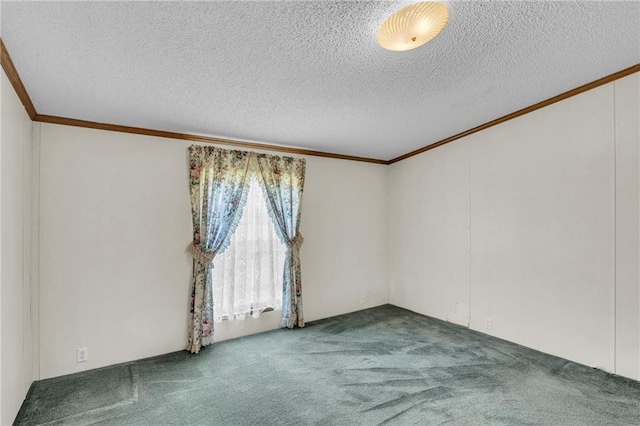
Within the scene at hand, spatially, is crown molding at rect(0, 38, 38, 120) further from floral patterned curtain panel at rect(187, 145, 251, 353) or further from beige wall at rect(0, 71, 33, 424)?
floral patterned curtain panel at rect(187, 145, 251, 353)

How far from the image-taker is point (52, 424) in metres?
2.03

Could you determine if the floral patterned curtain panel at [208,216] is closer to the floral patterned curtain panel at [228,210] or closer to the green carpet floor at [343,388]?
the floral patterned curtain panel at [228,210]

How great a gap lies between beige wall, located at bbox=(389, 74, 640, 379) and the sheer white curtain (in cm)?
212

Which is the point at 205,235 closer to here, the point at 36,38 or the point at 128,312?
the point at 128,312

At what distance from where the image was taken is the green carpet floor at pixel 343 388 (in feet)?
6.86

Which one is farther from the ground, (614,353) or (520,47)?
(520,47)

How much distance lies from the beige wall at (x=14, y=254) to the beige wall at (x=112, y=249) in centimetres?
17

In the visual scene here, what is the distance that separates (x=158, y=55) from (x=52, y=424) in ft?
8.20

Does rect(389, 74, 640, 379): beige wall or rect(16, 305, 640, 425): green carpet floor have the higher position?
rect(389, 74, 640, 379): beige wall

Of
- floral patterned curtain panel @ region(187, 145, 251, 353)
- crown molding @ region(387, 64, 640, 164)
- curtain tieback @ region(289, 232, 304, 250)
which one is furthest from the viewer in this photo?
curtain tieback @ region(289, 232, 304, 250)

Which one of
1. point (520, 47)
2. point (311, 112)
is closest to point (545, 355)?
point (520, 47)

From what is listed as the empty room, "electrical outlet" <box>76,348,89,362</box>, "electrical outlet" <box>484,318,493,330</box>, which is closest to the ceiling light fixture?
the empty room

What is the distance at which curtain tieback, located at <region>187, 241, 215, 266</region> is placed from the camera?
3209 mm

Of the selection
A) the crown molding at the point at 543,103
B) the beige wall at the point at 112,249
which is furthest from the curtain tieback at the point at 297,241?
the crown molding at the point at 543,103
